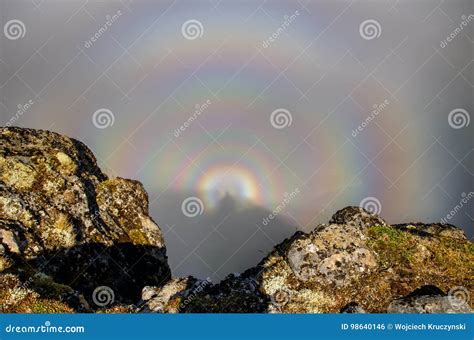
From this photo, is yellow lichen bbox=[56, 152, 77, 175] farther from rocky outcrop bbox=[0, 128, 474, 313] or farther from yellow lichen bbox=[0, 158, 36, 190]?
yellow lichen bbox=[0, 158, 36, 190]

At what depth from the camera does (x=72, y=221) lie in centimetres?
3466

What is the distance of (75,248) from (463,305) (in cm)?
2576

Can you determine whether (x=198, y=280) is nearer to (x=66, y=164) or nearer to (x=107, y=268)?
(x=107, y=268)

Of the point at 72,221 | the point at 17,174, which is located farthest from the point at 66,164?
the point at 72,221

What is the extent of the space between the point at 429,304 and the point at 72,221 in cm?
2564

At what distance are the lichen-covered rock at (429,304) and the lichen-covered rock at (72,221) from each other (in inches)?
765

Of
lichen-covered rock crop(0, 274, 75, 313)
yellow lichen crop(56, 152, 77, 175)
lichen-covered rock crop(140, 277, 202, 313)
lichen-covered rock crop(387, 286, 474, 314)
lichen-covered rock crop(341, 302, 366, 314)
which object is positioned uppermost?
lichen-covered rock crop(387, 286, 474, 314)

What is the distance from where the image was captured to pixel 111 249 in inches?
1404

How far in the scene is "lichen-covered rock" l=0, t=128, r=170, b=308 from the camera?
31359 millimetres

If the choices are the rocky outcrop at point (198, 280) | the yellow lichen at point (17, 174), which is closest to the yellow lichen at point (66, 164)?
the rocky outcrop at point (198, 280)

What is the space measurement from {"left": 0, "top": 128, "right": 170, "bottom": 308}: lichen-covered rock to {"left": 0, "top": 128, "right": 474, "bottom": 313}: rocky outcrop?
0.09 meters

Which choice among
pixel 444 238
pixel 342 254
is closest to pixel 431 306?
pixel 342 254

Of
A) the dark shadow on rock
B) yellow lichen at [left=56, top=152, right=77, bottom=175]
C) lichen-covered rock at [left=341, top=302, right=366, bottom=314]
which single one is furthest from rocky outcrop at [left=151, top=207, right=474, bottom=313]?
yellow lichen at [left=56, top=152, right=77, bottom=175]

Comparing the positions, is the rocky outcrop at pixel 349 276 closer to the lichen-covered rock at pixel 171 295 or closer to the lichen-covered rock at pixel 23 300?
the lichen-covered rock at pixel 171 295
